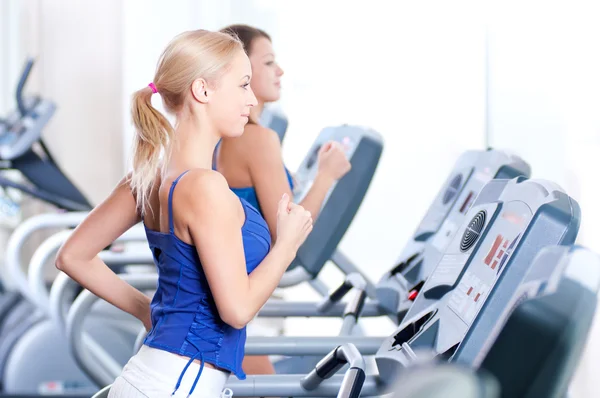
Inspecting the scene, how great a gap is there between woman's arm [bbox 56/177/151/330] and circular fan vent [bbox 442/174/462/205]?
0.94 m

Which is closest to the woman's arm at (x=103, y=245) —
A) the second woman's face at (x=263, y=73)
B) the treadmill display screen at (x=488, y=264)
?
the treadmill display screen at (x=488, y=264)

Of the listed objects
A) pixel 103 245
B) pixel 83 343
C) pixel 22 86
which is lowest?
pixel 83 343

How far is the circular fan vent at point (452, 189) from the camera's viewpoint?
2.32 m

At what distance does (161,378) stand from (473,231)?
2.02ft

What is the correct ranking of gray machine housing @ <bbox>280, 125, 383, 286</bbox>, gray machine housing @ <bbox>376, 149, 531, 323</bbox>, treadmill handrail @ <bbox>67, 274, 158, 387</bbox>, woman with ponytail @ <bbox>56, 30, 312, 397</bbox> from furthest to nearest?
treadmill handrail @ <bbox>67, 274, 158, 387</bbox>, gray machine housing @ <bbox>280, 125, 383, 286</bbox>, gray machine housing @ <bbox>376, 149, 531, 323</bbox>, woman with ponytail @ <bbox>56, 30, 312, 397</bbox>

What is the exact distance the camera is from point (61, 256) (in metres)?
1.68

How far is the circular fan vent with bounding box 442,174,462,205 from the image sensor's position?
2.32 m

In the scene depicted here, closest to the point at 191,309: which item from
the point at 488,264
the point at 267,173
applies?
the point at 488,264

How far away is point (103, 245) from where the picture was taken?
1707mm

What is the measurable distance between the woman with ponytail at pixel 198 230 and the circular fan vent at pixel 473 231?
0.31 metres

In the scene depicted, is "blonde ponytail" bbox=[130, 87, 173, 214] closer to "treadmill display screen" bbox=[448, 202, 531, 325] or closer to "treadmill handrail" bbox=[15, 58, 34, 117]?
"treadmill display screen" bbox=[448, 202, 531, 325]

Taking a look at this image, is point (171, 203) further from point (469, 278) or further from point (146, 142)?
point (469, 278)

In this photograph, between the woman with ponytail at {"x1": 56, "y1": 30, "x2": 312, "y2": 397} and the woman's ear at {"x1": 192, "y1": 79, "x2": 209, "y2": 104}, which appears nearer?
the woman with ponytail at {"x1": 56, "y1": 30, "x2": 312, "y2": 397}

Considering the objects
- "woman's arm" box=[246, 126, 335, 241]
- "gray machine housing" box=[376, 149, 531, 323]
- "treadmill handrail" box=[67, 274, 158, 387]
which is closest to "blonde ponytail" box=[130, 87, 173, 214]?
"woman's arm" box=[246, 126, 335, 241]
